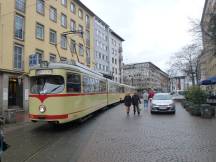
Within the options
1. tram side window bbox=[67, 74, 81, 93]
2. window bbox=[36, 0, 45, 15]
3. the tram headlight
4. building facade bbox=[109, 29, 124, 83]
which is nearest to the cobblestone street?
the tram headlight

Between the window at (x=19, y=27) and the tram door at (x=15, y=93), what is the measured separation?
14.8 ft

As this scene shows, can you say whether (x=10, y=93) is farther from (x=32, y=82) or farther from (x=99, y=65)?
(x=99, y=65)

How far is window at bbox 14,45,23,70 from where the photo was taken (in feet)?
82.5

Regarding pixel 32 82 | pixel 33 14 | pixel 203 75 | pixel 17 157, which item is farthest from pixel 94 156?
pixel 203 75

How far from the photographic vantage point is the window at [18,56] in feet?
82.5

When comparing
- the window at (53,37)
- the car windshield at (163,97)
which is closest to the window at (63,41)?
the window at (53,37)

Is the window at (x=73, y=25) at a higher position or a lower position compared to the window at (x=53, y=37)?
higher

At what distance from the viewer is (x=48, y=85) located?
11859 millimetres

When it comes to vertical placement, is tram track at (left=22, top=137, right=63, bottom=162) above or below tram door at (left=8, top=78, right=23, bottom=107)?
below

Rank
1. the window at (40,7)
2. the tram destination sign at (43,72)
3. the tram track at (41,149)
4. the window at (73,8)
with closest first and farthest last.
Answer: the tram track at (41,149)
the tram destination sign at (43,72)
the window at (40,7)
the window at (73,8)

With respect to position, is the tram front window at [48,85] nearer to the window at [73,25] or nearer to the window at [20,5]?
the window at [20,5]

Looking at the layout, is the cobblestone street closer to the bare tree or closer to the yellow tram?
the yellow tram

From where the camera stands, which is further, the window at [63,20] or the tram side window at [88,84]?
the window at [63,20]

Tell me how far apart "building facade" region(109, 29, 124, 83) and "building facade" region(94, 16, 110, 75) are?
294 cm
